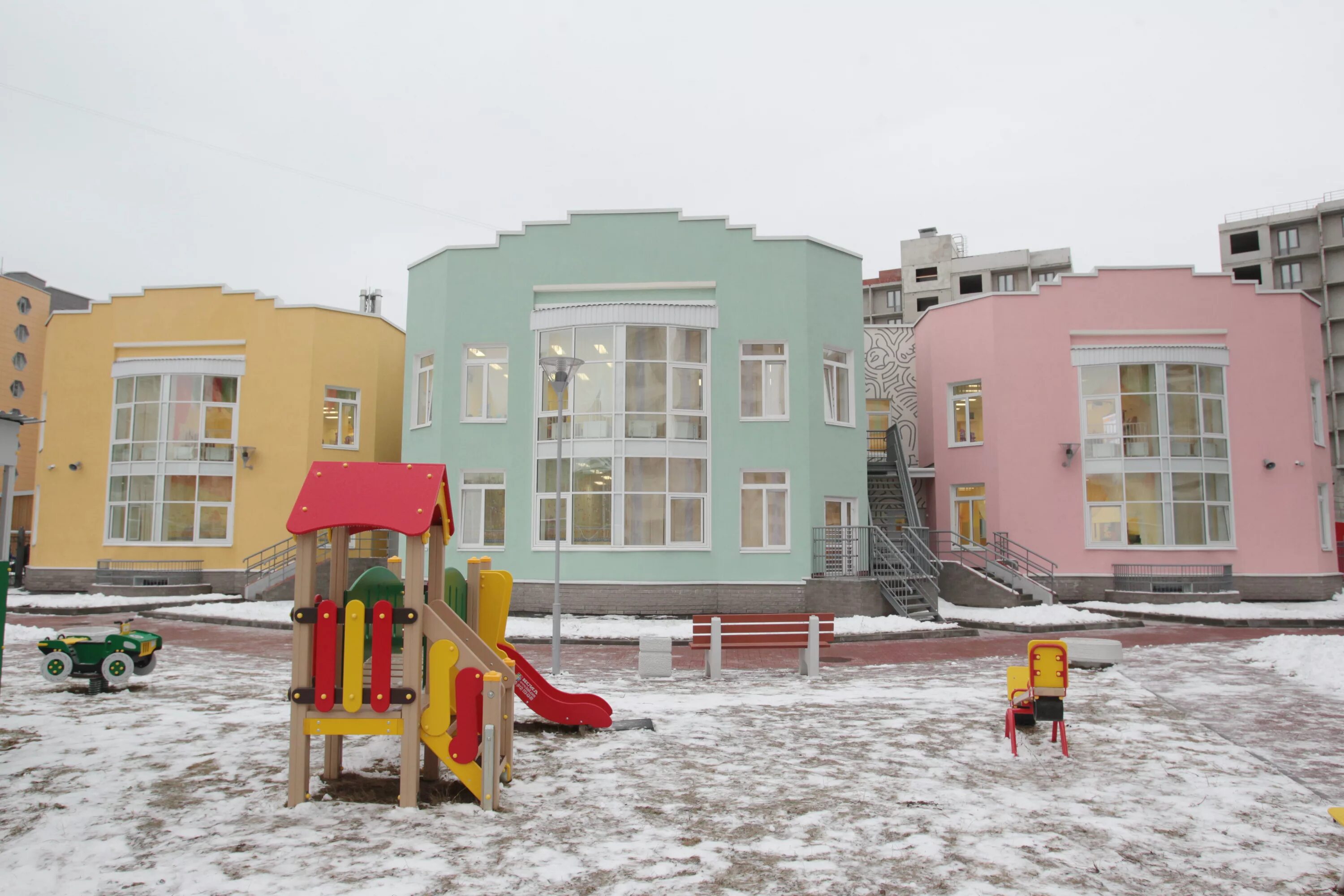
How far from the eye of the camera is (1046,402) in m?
26.0

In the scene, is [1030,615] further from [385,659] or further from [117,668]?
[117,668]

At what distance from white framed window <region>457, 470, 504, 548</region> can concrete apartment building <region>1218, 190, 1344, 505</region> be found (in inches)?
Result: 2381

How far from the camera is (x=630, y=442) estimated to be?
70.5 feet

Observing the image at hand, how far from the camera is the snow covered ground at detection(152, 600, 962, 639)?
705 inches

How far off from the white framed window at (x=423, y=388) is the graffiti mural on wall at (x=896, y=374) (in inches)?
592

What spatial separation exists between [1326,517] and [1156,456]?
676 centimetres

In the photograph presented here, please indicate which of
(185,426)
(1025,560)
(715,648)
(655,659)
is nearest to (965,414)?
(1025,560)

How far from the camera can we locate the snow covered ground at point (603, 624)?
17906mm

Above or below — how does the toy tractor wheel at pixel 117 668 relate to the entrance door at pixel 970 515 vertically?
below

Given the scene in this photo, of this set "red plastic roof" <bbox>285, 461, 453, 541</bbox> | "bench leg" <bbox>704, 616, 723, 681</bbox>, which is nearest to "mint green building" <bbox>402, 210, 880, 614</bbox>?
"bench leg" <bbox>704, 616, 723, 681</bbox>

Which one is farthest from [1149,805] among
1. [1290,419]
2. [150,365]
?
[150,365]

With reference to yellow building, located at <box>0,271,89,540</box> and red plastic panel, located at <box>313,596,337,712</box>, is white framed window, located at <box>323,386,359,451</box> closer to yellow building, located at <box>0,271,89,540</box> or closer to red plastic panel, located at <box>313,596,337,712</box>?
yellow building, located at <box>0,271,89,540</box>

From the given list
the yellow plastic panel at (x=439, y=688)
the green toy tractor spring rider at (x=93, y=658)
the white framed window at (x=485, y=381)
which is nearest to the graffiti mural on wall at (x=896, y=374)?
the white framed window at (x=485, y=381)

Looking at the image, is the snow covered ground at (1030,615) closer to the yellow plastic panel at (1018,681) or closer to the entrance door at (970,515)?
the entrance door at (970,515)
